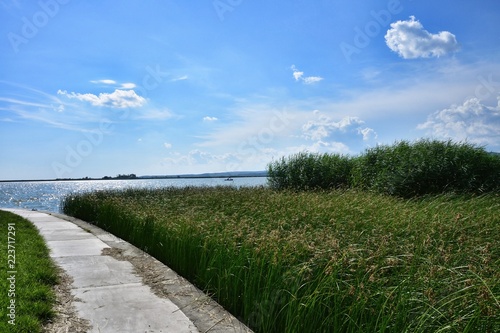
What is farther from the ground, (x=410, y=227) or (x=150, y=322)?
(x=410, y=227)

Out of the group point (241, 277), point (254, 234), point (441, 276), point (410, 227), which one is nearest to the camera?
point (441, 276)

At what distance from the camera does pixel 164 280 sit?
184 inches

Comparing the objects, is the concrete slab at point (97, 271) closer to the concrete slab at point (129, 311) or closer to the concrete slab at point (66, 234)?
the concrete slab at point (129, 311)

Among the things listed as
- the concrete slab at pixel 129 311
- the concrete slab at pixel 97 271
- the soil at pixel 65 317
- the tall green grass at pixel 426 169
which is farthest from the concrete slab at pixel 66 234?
the tall green grass at pixel 426 169

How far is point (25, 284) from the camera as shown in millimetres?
4520

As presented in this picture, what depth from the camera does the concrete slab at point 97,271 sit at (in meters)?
4.69

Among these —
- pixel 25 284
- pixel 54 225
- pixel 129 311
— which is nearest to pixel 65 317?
pixel 129 311

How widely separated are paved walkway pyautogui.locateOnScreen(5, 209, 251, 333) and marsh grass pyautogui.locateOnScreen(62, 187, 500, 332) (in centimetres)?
28

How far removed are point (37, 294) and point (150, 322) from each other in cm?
154

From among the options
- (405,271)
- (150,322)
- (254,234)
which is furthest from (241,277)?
(405,271)

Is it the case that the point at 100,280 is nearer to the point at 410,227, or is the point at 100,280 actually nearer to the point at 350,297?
the point at 350,297

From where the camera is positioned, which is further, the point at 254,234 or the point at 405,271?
the point at 254,234

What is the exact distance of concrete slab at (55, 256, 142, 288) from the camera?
185 inches

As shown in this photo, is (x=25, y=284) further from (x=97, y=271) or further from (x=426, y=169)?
(x=426, y=169)
